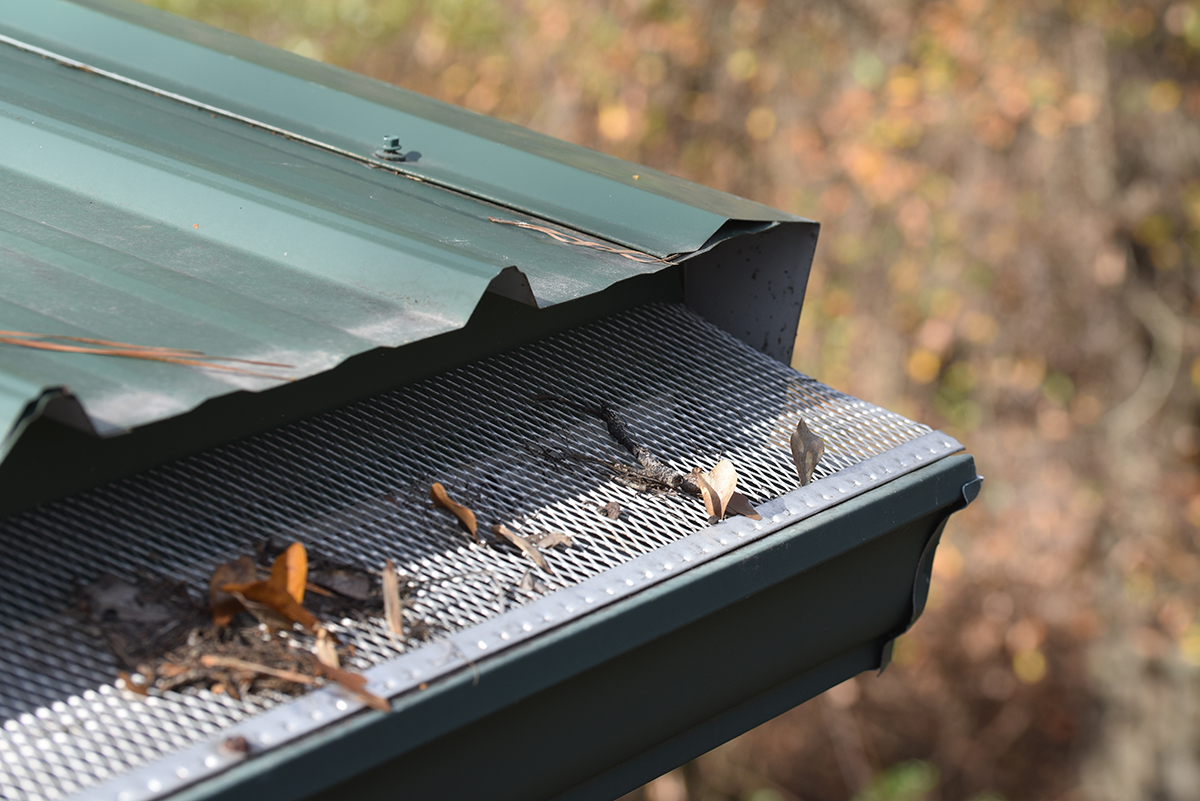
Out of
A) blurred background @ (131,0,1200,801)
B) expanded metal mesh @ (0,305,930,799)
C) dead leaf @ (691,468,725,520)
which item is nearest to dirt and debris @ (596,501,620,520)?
expanded metal mesh @ (0,305,930,799)

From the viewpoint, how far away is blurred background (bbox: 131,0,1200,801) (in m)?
5.48

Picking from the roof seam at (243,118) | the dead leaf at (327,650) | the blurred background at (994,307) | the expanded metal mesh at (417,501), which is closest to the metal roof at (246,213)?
the roof seam at (243,118)

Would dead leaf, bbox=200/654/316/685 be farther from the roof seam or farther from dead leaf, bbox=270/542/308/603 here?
the roof seam

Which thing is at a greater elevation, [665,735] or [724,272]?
[724,272]

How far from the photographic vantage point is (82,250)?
1621mm

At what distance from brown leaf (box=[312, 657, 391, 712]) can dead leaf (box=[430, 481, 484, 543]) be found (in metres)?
0.30

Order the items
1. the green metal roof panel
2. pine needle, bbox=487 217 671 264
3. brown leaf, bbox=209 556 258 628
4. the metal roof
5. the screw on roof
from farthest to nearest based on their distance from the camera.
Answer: the screw on roof → the green metal roof panel → pine needle, bbox=487 217 671 264 → the metal roof → brown leaf, bbox=209 556 258 628

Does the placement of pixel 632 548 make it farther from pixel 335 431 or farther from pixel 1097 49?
pixel 1097 49

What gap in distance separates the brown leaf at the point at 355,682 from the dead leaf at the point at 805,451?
759 millimetres

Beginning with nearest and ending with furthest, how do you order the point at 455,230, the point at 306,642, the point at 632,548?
the point at 306,642 < the point at 632,548 < the point at 455,230

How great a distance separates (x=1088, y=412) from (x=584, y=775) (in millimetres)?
4884

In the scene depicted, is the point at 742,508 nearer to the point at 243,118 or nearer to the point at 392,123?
the point at 392,123

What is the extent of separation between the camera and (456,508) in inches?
58.6

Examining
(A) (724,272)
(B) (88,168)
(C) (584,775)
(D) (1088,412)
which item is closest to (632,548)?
(C) (584,775)
